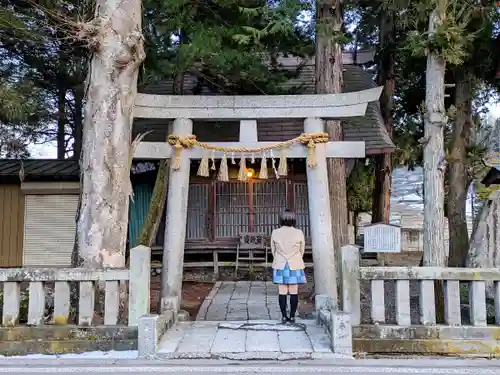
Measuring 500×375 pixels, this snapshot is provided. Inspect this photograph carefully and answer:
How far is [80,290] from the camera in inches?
222

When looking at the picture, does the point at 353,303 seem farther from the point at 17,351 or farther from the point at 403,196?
the point at 403,196

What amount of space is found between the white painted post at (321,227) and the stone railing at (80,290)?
2.66 metres

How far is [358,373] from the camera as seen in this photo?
471 cm

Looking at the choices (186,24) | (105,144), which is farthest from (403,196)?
(105,144)

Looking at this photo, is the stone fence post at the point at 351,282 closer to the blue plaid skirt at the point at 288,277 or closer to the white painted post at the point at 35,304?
the blue plaid skirt at the point at 288,277

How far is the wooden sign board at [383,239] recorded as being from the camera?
10781 mm

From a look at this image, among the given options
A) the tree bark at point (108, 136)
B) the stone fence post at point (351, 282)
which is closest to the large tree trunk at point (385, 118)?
the stone fence post at point (351, 282)

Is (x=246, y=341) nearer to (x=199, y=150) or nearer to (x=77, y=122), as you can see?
(x=199, y=150)

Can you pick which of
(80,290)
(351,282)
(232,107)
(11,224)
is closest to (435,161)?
(351,282)

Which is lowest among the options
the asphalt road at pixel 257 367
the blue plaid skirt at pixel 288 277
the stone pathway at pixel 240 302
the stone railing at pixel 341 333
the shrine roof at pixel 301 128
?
the stone pathway at pixel 240 302

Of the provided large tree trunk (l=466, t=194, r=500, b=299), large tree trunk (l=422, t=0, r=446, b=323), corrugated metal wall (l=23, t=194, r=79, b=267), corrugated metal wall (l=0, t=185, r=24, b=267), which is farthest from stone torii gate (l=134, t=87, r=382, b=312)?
corrugated metal wall (l=0, t=185, r=24, b=267)

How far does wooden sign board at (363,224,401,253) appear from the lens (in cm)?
1078

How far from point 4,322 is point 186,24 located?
6375mm

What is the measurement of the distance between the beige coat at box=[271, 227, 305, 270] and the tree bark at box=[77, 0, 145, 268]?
2.28 meters
